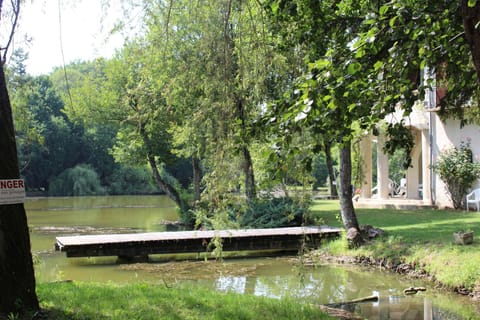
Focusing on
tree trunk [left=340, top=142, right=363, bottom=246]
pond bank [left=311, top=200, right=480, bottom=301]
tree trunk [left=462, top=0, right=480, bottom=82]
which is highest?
tree trunk [left=462, top=0, right=480, bottom=82]

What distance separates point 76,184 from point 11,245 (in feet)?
157

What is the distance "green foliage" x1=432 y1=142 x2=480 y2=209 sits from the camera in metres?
19.4

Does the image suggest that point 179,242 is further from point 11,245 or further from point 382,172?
point 382,172

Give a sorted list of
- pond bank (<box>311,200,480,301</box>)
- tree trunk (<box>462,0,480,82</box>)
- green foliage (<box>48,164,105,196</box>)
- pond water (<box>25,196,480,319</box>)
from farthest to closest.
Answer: green foliage (<box>48,164,105,196</box>) → pond bank (<box>311,200,480,301</box>) → pond water (<box>25,196,480,319</box>) → tree trunk (<box>462,0,480,82</box>)

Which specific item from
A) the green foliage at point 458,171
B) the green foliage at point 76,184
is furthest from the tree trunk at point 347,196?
the green foliage at point 76,184

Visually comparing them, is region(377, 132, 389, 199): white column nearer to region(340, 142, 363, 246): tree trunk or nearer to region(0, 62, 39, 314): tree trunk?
region(340, 142, 363, 246): tree trunk

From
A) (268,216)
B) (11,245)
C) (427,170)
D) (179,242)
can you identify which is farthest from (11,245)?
(427,170)

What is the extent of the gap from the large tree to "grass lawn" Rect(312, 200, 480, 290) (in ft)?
26.5

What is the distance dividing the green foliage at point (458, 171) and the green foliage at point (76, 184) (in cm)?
3806

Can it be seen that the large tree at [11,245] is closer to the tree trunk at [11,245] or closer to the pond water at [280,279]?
the tree trunk at [11,245]

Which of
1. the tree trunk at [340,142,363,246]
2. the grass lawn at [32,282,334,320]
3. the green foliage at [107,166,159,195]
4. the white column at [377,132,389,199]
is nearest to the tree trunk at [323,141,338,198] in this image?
the tree trunk at [340,142,363,246]

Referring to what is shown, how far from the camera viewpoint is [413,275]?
12.1 m

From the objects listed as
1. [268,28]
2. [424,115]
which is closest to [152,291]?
[268,28]

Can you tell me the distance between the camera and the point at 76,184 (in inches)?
2019
